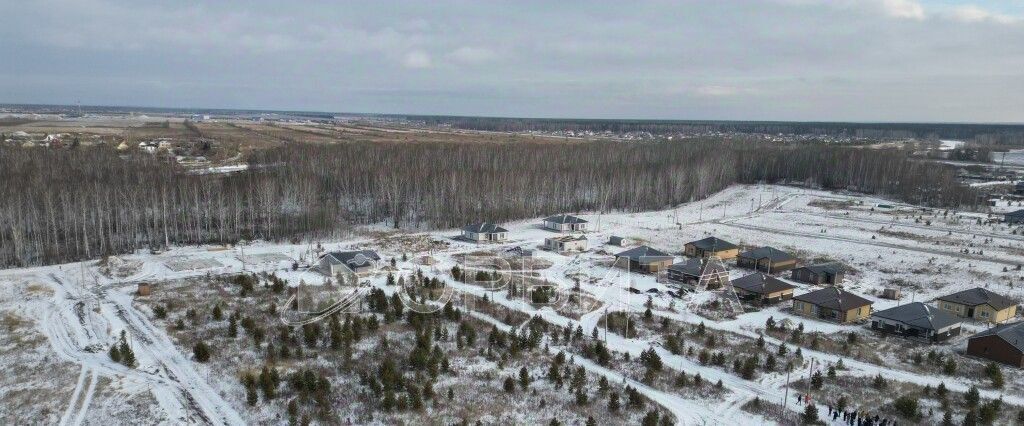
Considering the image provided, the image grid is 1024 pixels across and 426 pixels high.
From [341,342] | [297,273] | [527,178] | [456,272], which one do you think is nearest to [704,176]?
[527,178]

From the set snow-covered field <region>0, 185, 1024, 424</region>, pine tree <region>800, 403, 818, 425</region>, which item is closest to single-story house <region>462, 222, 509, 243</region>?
snow-covered field <region>0, 185, 1024, 424</region>

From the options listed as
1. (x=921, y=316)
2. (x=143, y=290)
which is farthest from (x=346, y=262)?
(x=921, y=316)

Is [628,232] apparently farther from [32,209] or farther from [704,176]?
[32,209]

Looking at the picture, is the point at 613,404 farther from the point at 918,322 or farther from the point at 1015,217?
the point at 1015,217

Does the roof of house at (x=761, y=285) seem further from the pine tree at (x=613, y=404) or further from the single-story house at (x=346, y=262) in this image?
the single-story house at (x=346, y=262)

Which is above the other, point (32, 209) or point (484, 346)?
point (32, 209)

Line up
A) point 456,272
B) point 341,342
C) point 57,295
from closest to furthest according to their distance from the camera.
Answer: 1. point 341,342
2. point 57,295
3. point 456,272

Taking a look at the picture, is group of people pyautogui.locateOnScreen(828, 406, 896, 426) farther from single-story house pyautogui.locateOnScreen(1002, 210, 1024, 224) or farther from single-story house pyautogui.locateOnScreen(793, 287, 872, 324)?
single-story house pyautogui.locateOnScreen(1002, 210, 1024, 224)
